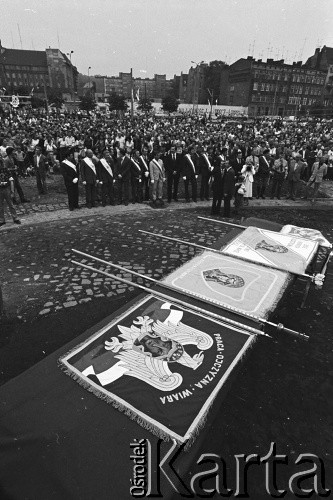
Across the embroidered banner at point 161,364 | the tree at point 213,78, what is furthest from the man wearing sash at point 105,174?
the tree at point 213,78

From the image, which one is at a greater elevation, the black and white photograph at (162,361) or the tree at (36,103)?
the tree at (36,103)

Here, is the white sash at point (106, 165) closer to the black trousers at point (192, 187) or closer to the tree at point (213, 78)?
the black trousers at point (192, 187)

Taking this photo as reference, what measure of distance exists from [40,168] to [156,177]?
4.49 metres

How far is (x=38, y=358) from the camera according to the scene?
430 cm

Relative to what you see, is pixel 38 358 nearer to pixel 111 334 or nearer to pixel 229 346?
pixel 111 334

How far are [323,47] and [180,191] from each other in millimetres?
100213

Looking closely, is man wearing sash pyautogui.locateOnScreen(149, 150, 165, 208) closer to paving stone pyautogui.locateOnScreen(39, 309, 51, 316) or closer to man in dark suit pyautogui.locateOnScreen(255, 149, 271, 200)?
man in dark suit pyautogui.locateOnScreen(255, 149, 271, 200)

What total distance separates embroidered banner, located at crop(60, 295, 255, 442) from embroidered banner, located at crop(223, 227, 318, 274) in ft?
7.18

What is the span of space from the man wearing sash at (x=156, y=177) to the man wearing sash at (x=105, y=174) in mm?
1458

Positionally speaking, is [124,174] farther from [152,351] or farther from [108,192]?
[152,351]

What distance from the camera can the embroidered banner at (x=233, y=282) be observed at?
425 cm

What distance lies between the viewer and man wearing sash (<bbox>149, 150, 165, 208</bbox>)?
11188mm

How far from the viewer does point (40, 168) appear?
11641mm

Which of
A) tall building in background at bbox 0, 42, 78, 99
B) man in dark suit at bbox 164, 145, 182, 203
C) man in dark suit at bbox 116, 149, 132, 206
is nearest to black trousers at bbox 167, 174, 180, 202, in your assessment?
man in dark suit at bbox 164, 145, 182, 203
